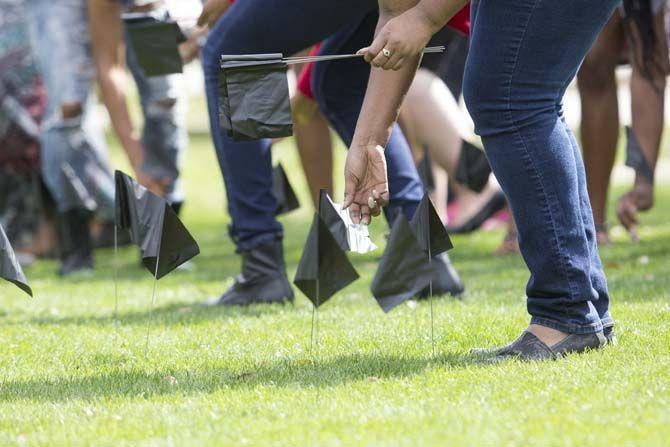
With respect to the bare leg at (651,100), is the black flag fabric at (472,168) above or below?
below

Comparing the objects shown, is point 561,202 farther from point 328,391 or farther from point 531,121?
point 328,391

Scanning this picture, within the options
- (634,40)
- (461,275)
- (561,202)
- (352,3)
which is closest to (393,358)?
(561,202)

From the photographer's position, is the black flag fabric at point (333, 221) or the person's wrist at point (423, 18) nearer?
the person's wrist at point (423, 18)

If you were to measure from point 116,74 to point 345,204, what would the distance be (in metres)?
3.58

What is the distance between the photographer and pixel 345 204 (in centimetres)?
335

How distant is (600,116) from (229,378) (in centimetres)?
327

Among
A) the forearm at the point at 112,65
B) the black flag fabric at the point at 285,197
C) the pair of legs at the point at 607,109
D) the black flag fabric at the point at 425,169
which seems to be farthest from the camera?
the forearm at the point at 112,65

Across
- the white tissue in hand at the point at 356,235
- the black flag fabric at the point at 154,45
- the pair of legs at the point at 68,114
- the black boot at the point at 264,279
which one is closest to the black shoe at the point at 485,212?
the pair of legs at the point at 68,114

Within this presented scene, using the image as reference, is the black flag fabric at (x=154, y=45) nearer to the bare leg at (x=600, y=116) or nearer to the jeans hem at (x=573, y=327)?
the jeans hem at (x=573, y=327)

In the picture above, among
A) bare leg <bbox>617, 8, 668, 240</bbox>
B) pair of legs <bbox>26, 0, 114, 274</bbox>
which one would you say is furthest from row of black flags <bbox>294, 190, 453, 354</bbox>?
pair of legs <bbox>26, 0, 114, 274</bbox>

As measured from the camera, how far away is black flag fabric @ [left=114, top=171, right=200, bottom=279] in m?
3.38

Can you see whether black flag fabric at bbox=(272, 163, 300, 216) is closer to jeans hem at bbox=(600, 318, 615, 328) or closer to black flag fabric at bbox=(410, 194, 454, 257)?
black flag fabric at bbox=(410, 194, 454, 257)

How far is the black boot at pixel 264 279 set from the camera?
4.46 m

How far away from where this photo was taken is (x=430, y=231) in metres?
3.33
